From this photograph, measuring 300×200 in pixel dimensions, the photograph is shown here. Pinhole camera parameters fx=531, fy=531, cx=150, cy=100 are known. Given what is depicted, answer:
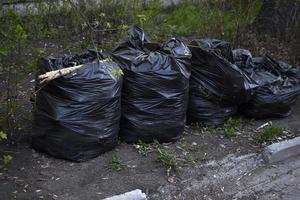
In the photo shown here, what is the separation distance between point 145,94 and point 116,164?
63 cm

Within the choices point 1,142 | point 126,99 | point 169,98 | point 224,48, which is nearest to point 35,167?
point 1,142

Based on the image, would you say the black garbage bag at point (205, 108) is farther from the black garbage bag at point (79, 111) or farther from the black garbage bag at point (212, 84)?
the black garbage bag at point (79, 111)

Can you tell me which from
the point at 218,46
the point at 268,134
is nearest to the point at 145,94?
the point at 218,46

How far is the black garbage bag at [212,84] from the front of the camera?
4844mm

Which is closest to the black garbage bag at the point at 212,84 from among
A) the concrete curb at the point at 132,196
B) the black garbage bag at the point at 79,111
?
the black garbage bag at the point at 79,111

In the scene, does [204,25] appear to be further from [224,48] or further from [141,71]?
[141,71]

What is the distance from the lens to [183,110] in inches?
180

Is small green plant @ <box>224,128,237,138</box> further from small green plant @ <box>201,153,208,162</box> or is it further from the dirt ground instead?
small green plant @ <box>201,153,208,162</box>

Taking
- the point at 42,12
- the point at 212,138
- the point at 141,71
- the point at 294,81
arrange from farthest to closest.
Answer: the point at 42,12, the point at 294,81, the point at 212,138, the point at 141,71

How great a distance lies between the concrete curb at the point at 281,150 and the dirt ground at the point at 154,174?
0.06m

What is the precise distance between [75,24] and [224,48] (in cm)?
222

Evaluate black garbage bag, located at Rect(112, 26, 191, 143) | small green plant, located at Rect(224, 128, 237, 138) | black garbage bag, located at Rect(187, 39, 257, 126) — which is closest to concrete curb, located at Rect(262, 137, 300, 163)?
small green plant, located at Rect(224, 128, 237, 138)

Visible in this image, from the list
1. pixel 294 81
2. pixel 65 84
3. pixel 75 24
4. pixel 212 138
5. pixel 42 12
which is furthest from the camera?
pixel 75 24

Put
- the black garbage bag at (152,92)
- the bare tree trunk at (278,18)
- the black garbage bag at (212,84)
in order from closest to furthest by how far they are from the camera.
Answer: the black garbage bag at (152,92), the black garbage bag at (212,84), the bare tree trunk at (278,18)
